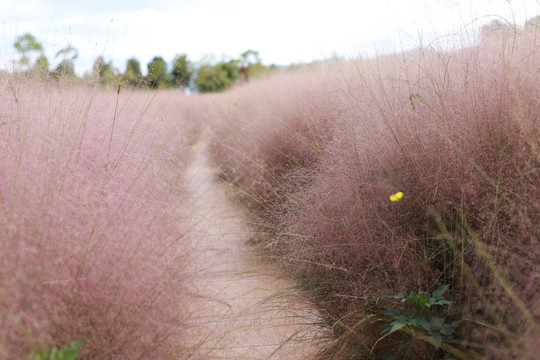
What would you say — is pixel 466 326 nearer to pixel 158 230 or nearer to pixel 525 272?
pixel 525 272

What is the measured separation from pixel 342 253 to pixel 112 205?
0.99 metres

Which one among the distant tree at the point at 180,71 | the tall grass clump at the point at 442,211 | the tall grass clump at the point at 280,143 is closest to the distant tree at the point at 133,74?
the distant tree at the point at 180,71

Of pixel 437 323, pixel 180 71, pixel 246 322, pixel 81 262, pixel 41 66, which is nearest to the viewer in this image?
pixel 81 262

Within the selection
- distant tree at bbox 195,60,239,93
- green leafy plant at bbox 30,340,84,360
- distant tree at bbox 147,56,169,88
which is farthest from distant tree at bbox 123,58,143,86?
distant tree at bbox 195,60,239,93

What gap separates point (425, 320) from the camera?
4.77ft

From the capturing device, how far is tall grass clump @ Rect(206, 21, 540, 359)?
143 centimetres

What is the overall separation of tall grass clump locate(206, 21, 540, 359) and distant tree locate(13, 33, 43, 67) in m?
1.83

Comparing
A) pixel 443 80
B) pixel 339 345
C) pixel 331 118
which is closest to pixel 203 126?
pixel 331 118

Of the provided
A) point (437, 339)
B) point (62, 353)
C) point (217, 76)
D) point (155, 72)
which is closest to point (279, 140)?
point (155, 72)

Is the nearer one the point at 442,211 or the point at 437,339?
the point at 437,339

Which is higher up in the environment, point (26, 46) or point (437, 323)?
point (26, 46)

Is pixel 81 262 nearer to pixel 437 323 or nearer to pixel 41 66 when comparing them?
pixel 437 323

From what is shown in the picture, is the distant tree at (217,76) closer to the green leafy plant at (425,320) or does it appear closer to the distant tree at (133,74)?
the distant tree at (133,74)

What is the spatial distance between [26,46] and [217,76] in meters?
19.8
